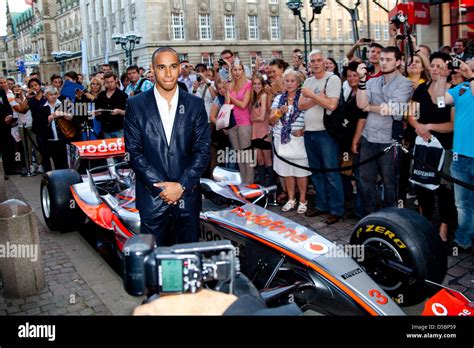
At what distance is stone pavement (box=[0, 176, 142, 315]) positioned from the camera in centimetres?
412

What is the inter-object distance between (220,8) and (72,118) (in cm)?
5241

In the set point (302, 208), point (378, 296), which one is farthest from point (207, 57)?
point (378, 296)

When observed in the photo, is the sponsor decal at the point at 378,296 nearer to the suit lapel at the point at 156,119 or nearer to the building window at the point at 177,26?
the suit lapel at the point at 156,119

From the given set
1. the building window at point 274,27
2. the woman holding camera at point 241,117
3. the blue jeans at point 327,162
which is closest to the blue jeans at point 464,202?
the blue jeans at point 327,162

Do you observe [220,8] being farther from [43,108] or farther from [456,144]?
[456,144]

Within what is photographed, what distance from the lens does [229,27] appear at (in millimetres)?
59188

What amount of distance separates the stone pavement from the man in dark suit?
0.85 m

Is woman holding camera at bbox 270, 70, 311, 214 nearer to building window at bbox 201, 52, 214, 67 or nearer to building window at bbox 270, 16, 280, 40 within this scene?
building window at bbox 201, 52, 214, 67

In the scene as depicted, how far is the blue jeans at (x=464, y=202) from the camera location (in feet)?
15.5

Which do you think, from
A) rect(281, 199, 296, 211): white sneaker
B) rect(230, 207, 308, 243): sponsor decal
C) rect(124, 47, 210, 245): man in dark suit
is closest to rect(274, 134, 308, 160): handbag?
rect(281, 199, 296, 211): white sneaker

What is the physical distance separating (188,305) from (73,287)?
338 cm

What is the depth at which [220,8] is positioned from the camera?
58094mm

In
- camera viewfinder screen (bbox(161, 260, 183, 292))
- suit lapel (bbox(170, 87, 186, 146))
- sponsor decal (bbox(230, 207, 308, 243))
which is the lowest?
sponsor decal (bbox(230, 207, 308, 243))
